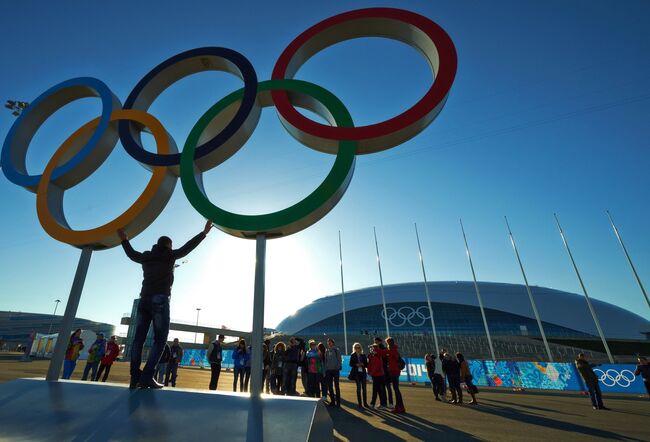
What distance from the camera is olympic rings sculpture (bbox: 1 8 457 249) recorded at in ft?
15.2

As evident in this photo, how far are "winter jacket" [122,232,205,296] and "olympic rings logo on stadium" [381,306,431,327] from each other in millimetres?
56414

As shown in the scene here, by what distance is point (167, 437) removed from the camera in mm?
2307

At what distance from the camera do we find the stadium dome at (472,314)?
53.1 m

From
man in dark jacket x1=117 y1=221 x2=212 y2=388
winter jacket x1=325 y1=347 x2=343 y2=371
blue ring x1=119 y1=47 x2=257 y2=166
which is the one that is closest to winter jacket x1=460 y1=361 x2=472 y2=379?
winter jacket x1=325 y1=347 x2=343 y2=371

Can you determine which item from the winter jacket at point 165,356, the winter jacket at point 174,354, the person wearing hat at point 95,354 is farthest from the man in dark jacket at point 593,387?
the person wearing hat at point 95,354

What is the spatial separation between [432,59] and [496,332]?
60.7m

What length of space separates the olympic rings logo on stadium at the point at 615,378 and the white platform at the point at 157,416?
18.0 m

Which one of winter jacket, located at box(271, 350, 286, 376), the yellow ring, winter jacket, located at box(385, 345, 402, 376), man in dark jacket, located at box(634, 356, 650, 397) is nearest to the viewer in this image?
the yellow ring

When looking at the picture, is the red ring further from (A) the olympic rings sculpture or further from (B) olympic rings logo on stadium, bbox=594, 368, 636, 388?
(B) olympic rings logo on stadium, bbox=594, 368, 636, 388

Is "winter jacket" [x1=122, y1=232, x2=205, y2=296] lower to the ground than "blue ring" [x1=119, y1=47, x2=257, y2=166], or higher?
lower

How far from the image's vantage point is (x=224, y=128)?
5.61m

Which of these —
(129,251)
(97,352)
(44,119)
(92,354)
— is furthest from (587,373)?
(44,119)

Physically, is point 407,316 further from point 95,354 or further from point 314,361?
point 95,354

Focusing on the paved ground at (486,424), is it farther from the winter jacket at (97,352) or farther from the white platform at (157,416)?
the winter jacket at (97,352)
